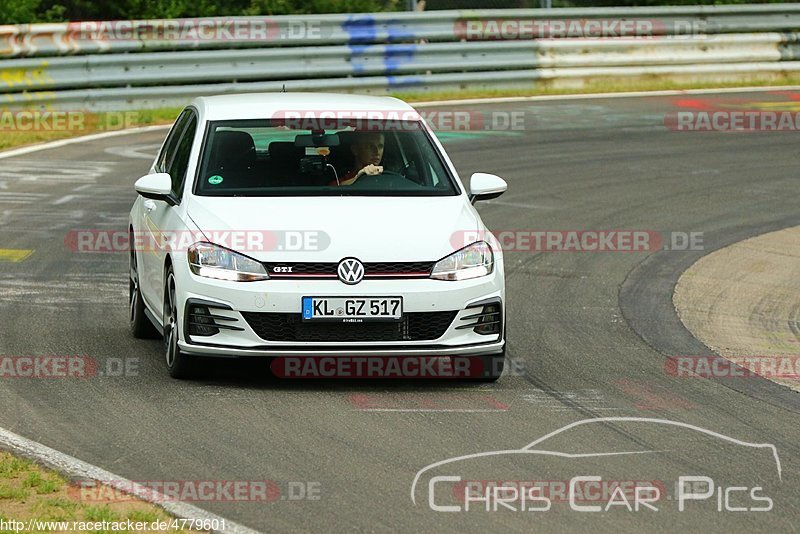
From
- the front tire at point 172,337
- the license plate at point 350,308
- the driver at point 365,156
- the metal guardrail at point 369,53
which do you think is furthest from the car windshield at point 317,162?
the metal guardrail at point 369,53

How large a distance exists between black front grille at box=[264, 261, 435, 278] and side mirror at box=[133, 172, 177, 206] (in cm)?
106

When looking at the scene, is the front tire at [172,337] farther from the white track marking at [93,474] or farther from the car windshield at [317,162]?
the white track marking at [93,474]

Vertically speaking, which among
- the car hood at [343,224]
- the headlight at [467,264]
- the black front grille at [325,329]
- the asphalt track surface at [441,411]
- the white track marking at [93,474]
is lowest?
the asphalt track surface at [441,411]

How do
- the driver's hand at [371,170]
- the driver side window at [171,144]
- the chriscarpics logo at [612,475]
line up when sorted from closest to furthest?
the chriscarpics logo at [612,475] → the driver's hand at [371,170] → the driver side window at [171,144]

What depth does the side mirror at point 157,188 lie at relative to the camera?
8914 millimetres

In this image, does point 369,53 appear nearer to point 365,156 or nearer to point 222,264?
point 365,156

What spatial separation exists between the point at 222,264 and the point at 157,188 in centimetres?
87

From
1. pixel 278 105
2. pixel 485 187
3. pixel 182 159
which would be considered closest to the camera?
pixel 485 187

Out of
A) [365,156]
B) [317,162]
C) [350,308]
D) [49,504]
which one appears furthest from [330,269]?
[49,504]

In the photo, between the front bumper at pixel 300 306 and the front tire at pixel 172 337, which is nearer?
the front bumper at pixel 300 306

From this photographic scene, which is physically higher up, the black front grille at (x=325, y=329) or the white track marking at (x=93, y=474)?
the black front grille at (x=325, y=329)

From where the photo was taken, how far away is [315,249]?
27.1 feet

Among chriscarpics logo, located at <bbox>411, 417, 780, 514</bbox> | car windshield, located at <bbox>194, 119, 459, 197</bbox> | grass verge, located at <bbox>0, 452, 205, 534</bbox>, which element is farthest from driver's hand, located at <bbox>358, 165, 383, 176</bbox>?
grass verge, located at <bbox>0, 452, 205, 534</bbox>

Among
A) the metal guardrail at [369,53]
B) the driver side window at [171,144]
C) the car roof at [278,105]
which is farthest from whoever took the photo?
the metal guardrail at [369,53]
